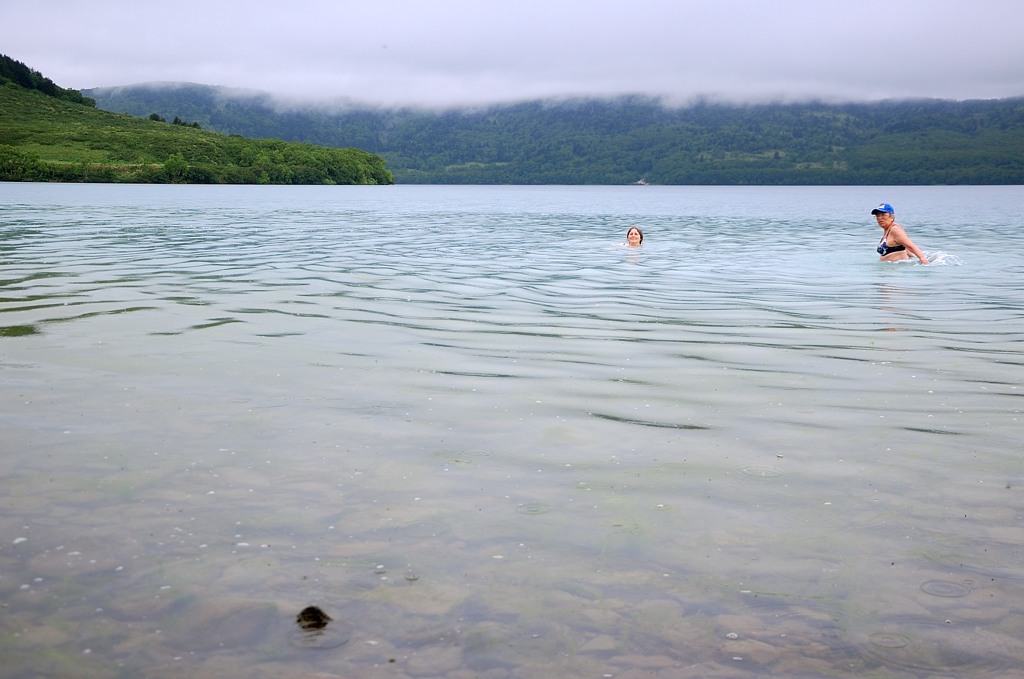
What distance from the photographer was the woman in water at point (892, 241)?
74.5 feet

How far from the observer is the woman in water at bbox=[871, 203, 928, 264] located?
74.5 ft

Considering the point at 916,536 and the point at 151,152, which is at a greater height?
the point at 151,152

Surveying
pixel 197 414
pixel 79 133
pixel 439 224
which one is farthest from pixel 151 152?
pixel 197 414

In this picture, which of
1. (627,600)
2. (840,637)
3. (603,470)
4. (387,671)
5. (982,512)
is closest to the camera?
(387,671)

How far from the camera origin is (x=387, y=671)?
368cm

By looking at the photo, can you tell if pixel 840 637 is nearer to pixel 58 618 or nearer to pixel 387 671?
pixel 387 671

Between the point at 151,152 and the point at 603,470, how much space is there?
179398 mm

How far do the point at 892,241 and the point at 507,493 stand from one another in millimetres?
20846

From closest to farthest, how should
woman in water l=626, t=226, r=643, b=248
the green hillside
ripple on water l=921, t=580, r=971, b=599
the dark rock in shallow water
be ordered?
1. the dark rock in shallow water
2. ripple on water l=921, t=580, r=971, b=599
3. woman in water l=626, t=226, r=643, b=248
4. the green hillside

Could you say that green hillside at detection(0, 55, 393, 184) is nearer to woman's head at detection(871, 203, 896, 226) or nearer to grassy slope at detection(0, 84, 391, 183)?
grassy slope at detection(0, 84, 391, 183)

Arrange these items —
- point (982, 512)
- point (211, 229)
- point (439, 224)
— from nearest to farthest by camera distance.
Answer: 1. point (982, 512)
2. point (211, 229)
3. point (439, 224)

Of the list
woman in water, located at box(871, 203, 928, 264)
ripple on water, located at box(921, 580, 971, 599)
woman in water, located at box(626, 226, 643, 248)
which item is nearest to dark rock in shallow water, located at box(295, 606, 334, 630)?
ripple on water, located at box(921, 580, 971, 599)

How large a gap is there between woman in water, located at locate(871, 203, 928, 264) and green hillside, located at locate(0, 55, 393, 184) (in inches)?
5520

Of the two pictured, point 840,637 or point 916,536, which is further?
point 916,536
